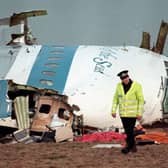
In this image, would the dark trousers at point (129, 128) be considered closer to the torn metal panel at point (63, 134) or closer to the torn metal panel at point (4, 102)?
the torn metal panel at point (63, 134)

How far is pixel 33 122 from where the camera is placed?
21.8 m

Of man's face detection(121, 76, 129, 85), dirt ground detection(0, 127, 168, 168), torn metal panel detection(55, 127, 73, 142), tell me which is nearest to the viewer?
dirt ground detection(0, 127, 168, 168)

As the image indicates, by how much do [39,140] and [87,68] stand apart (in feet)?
14.3

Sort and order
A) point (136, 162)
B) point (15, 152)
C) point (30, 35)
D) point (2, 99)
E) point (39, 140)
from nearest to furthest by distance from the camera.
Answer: point (136, 162)
point (15, 152)
point (39, 140)
point (2, 99)
point (30, 35)

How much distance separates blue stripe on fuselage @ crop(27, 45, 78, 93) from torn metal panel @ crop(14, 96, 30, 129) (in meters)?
0.77

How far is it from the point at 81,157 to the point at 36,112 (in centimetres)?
808

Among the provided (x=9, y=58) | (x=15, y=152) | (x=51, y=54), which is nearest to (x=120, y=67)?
(x=51, y=54)

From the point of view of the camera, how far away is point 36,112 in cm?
2202

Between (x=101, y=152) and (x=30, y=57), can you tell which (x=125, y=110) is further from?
(x=30, y=57)

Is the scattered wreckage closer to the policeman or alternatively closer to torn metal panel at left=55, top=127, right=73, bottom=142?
torn metal panel at left=55, top=127, right=73, bottom=142

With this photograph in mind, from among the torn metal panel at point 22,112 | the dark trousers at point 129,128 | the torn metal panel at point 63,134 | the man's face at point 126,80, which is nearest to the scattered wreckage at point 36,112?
the torn metal panel at point 22,112

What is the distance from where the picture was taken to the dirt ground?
1279 centimetres

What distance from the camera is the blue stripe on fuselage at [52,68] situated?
74.4 ft

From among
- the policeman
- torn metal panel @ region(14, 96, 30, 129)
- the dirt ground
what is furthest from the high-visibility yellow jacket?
torn metal panel @ region(14, 96, 30, 129)
